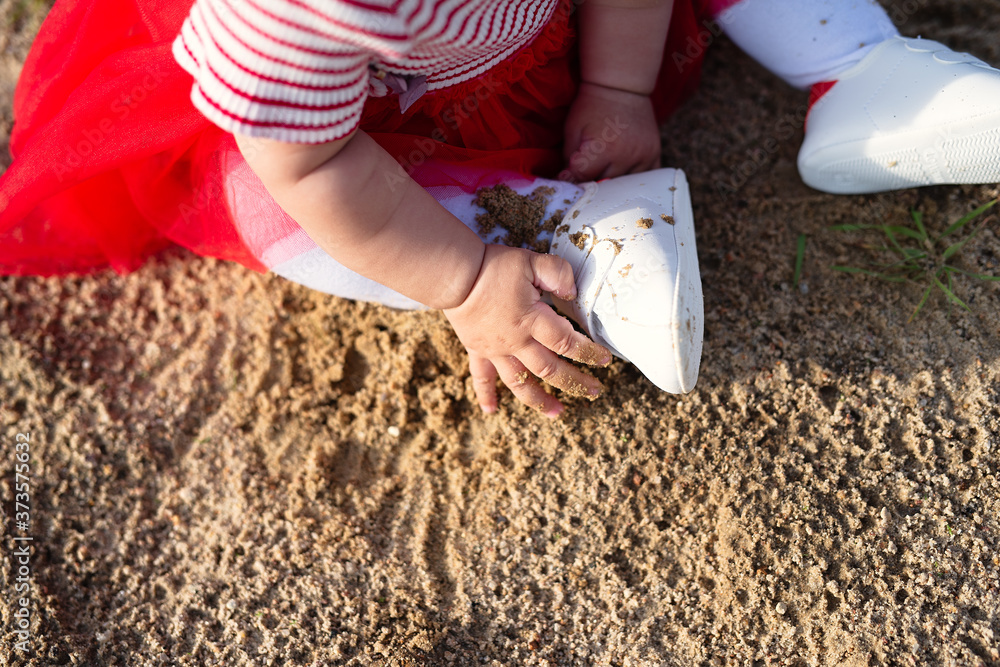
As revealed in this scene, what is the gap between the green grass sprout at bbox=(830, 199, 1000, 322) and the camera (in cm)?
A: 110

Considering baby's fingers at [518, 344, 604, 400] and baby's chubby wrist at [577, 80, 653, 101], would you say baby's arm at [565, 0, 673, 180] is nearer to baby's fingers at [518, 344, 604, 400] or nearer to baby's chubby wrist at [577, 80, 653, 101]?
baby's chubby wrist at [577, 80, 653, 101]

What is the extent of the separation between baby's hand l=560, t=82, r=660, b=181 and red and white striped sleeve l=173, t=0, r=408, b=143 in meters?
0.47

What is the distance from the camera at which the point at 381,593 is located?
1004 mm

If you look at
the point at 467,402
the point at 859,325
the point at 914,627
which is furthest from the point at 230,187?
the point at 914,627

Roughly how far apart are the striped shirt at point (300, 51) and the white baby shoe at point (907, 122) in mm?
634

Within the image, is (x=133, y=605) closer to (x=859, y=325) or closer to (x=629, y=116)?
(x=629, y=116)

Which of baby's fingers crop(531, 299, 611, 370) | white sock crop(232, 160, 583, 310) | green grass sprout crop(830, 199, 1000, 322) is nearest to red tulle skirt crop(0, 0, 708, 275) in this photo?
white sock crop(232, 160, 583, 310)

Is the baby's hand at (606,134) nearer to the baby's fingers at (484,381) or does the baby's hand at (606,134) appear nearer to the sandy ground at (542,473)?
the sandy ground at (542,473)

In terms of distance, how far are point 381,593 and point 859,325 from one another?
87 cm

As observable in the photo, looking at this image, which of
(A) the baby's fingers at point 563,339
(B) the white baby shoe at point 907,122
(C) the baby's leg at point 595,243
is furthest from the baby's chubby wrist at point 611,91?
(A) the baby's fingers at point 563,339

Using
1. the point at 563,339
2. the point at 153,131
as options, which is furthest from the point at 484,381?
the point at 153,131

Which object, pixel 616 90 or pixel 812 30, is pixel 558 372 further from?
pixel 812 30

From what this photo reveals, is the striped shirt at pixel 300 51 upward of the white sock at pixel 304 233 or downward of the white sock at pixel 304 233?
upward

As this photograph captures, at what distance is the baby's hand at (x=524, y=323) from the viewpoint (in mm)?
906
